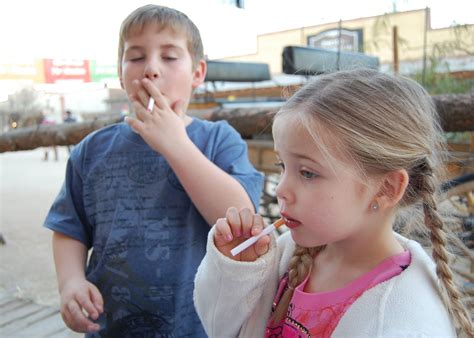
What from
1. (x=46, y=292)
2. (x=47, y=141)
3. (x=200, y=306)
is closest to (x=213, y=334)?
(x=200, y=306)

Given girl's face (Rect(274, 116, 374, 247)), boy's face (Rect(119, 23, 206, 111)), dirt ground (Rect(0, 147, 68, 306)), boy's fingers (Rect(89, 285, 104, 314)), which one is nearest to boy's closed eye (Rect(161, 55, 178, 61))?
boy's face (Rect(119, 23, 206, 111))

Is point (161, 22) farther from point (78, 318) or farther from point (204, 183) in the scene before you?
point (78, 318)

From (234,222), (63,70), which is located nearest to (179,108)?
(234,222)

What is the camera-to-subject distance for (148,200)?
3.58ft

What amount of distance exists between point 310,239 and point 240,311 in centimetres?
24

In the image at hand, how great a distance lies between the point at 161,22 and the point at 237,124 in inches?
85.0

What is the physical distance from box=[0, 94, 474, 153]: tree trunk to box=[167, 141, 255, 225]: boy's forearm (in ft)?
5.20

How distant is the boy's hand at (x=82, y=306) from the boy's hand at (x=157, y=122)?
0.36m

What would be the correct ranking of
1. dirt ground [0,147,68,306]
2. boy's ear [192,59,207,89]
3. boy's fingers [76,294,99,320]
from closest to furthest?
boy's fingers [76,294,99,320] < boy's ear [192,59,207,89] < dirt ground [0,147,68,306]

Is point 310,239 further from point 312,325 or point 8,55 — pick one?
point 8,55

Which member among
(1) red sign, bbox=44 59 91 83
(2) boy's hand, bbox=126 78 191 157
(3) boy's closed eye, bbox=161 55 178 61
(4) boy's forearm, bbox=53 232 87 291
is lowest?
(4) boy's forearm, bbox=53 232 87 291

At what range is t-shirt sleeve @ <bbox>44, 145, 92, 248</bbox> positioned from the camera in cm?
114

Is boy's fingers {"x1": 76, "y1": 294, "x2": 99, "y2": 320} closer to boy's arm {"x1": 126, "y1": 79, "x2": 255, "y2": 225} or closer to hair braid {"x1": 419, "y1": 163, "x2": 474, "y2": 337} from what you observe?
boy's arm {"x1": 126, "y1": 79, "x2": 255, "y2": 225}

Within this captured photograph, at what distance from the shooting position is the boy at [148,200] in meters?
1.02
